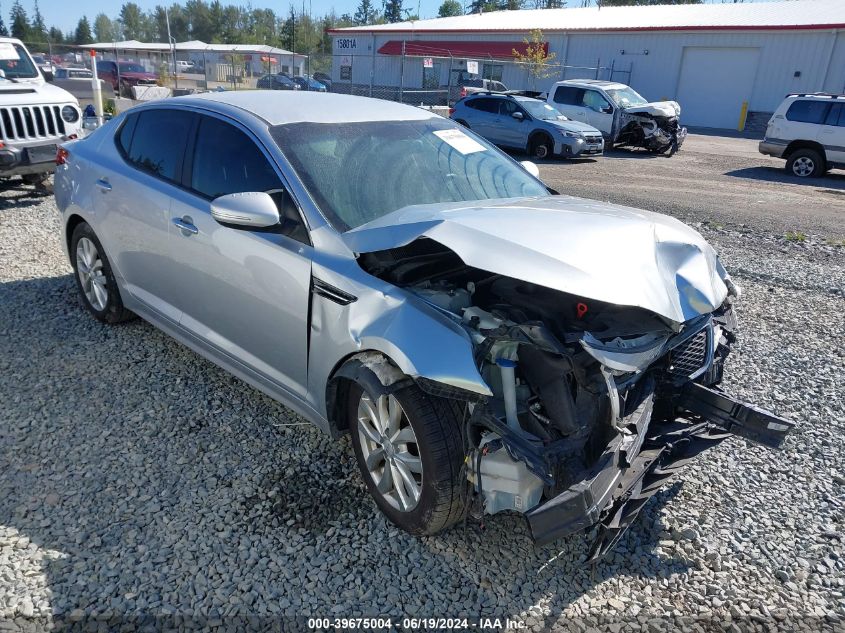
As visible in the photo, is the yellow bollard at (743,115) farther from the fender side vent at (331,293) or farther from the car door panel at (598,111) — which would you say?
the fender side vent at (331,293)

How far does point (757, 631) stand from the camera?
256 cm

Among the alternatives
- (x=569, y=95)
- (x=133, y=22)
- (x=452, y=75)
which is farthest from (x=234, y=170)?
(x=133, y=22)

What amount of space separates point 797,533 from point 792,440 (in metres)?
0.94

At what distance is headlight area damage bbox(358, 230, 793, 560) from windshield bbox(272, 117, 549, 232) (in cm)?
46

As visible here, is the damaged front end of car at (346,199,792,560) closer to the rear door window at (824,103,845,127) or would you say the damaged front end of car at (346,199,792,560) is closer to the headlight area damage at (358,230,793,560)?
the headlight area damage at (358,230,793,560)

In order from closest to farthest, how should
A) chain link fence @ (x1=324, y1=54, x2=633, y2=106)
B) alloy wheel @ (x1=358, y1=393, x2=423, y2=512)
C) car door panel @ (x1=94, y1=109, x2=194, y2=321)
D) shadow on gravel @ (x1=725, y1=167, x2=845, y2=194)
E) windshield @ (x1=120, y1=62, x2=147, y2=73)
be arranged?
alloy wheel @ (x1=358, y1=393, x2=423, y2=512) < car door panel @ (x1=94, y1=109, x2=194, y2=321) < shadow on gravel @ (x1=725, y1=167, x2=845, y2=194) < chain link fence @ (x1=324, y1=54, x2=633, y2=106) < windshield @ (x1=120, y1=62, x2=147, y2=73)

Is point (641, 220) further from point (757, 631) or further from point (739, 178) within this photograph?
point (739, 178)

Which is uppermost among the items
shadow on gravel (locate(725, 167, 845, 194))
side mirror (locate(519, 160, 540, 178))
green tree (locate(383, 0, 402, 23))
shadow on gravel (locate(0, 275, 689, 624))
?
green tree (locate(383, 0, 402, 23))

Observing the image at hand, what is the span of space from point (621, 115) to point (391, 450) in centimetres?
1782

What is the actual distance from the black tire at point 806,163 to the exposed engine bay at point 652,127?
336 centimetres

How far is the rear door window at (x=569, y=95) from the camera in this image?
19.1 m

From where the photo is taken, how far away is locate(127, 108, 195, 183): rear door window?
4.03 meters

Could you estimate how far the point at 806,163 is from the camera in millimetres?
15469

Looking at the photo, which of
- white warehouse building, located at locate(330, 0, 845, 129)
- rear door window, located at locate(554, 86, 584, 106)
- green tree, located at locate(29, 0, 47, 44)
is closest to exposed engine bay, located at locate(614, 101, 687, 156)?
rear door window, located at locate(554, 86, 584, 106)
